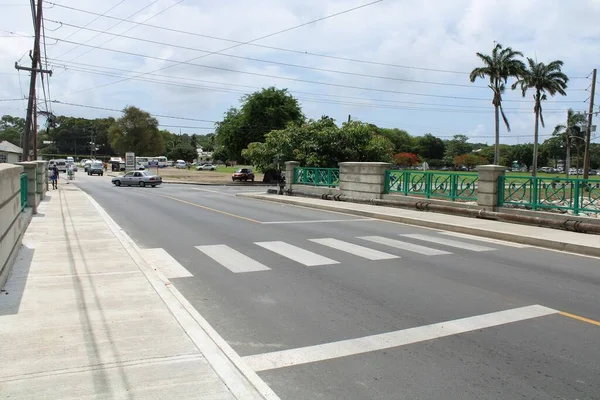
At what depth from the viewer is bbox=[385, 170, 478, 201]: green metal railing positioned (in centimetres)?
1688

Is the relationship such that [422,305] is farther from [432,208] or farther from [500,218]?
[432,208]

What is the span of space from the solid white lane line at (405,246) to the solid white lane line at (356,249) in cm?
78

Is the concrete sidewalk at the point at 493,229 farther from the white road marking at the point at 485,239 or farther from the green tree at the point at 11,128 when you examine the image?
the green tree at the point at 11,128

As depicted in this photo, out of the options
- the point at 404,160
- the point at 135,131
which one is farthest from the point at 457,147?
the point at 135,131

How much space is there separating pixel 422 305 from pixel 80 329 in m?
4.03

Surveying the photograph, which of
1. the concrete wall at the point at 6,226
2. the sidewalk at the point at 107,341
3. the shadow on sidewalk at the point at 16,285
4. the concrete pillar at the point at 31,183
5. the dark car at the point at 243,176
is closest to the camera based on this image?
the sidewalk at the point at 107,341

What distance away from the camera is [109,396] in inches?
Result: 148

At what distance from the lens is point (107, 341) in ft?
16.1

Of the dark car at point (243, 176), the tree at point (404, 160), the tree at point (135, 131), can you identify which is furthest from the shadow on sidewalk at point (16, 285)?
the tree at point (135, 131)

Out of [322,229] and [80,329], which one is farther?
[322,229]

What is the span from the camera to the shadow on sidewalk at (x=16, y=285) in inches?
233

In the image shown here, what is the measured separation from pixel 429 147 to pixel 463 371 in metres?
166

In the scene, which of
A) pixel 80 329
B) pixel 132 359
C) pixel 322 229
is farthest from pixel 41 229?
pixel 132 359

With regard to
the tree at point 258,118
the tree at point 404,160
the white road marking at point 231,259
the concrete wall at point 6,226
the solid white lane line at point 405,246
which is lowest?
the white road marking at point 231,259
